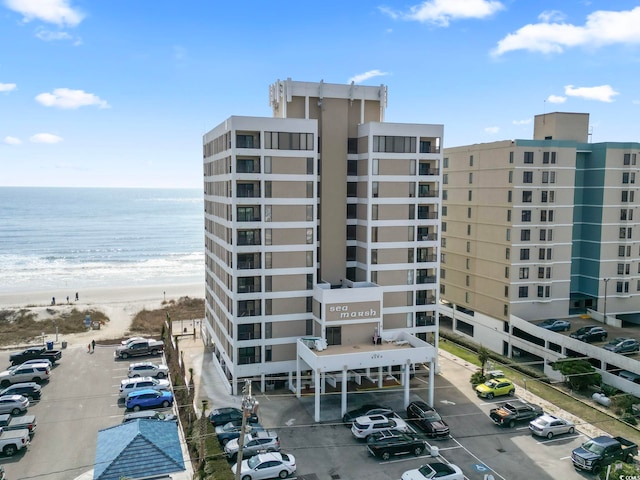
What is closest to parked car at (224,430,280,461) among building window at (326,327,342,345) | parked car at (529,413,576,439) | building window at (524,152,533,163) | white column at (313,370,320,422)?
white column at (313,370,320,422)

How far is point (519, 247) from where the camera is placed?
189ft

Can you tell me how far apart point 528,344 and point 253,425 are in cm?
3156

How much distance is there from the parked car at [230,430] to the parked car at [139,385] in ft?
33.4

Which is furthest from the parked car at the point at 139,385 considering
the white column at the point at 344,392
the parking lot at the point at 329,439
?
the white column at the point at 344,392

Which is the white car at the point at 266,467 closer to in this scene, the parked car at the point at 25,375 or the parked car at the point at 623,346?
the parked car at the point at 25,375

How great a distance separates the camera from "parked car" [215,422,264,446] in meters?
35.1

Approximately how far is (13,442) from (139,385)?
1104cm

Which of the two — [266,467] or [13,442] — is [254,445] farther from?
→ [13,442]

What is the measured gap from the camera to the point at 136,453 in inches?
1068

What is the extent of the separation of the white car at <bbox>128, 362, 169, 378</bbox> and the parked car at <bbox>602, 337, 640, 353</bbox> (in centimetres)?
4099

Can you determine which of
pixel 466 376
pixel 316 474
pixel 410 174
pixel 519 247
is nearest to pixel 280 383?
pixel 316 474

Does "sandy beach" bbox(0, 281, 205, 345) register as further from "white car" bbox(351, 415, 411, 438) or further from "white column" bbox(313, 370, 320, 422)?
"white car" bbox(351, 415, 411, 438)

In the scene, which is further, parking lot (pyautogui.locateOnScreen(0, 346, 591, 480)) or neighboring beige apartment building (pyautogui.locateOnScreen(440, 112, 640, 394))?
neighboring beige apartment building (pyautogui.locateOnScreen(440, 112, 640, 394))

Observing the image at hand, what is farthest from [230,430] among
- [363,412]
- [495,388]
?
[495,388]
